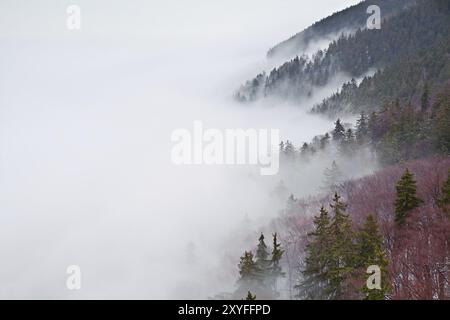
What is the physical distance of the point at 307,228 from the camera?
174 ft

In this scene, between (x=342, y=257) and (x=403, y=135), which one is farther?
(x=403, y=135)

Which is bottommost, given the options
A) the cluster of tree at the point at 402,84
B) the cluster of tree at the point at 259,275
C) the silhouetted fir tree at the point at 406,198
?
the cluster of tree at the point at 259,275

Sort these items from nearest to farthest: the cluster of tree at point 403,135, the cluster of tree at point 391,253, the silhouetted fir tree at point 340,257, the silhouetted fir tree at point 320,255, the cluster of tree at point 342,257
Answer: the cluster of tree at point 391,253, the cluster of tree at point 342,257, the silhouetted fir tree at point 340,257, the silhouetted fir tree at point 320,255, the cluster of tree at point 403,135

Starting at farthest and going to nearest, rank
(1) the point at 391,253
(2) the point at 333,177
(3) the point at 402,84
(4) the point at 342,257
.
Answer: (3) the point at 402,84 → (2) the point at 333,177 → (1) the point at 391,253 → (4) the point at 342,257

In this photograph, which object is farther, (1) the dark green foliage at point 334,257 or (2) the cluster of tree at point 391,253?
(1) the dark green foliage at point 334,257

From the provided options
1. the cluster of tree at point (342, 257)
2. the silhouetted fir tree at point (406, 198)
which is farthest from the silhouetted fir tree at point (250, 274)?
the silhouetted fir tree at point (406, 198)

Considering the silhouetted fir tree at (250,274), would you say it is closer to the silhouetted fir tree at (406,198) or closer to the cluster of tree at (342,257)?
the cluster of tree at (342,257)

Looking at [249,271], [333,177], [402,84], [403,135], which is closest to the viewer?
[249,271]

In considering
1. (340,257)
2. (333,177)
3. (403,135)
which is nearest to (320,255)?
(340,257)

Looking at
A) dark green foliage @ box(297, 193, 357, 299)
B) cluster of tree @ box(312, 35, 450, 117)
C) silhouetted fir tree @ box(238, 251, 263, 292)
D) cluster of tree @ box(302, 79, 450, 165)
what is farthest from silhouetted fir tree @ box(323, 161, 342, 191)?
cluster of tree @ box(312, 35, 450, 117)

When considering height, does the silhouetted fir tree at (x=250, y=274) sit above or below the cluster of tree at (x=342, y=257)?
below

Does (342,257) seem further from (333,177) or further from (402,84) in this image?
(402,84)
